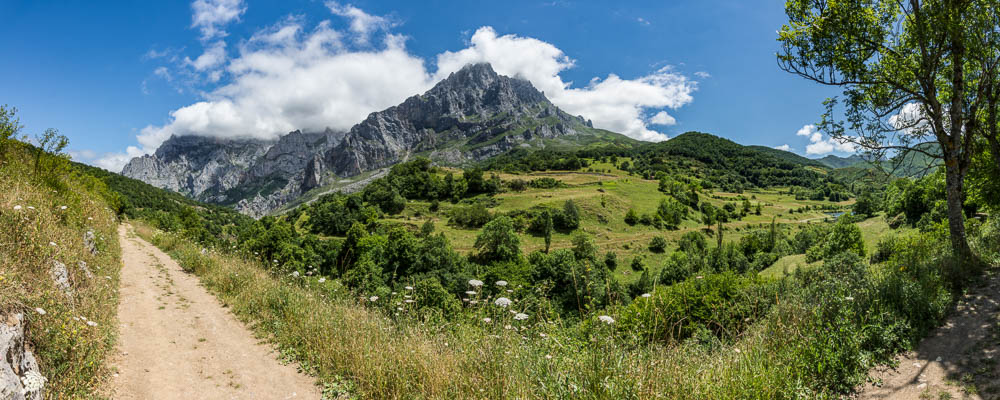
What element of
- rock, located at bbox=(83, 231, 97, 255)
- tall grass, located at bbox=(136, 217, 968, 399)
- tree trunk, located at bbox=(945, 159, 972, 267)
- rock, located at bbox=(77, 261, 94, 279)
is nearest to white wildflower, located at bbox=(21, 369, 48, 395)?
tall grass, located at bbox=(136, 217, 968, 399)

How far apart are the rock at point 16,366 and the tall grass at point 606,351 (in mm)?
2612

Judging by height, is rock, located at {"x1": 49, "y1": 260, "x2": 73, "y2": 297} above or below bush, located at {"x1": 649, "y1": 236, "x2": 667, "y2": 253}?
above

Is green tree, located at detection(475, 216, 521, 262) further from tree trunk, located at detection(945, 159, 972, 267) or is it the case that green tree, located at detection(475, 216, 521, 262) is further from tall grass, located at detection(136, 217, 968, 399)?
tree trunk, located at detection(945, 159, 972, 267)

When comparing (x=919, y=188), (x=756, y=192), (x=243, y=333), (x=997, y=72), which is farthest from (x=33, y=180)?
(x=756, y=192)

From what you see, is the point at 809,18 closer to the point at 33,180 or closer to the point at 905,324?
the point at 905,324

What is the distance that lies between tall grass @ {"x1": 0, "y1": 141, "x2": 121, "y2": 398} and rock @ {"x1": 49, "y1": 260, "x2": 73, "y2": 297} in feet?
0.33

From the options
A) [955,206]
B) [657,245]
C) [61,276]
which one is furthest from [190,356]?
[657,245]

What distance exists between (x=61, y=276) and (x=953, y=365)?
1235cm

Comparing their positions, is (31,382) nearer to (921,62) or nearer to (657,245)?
(921,62)

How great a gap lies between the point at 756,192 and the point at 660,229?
80.7m

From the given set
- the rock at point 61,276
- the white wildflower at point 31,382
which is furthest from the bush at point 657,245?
the white wildflower at point 31,382

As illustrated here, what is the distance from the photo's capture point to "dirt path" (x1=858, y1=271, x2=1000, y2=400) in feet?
12.5

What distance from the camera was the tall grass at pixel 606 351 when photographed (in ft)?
10.9

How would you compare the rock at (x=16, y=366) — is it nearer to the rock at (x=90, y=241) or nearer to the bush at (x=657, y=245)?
the rock at (x=90, y=241)
